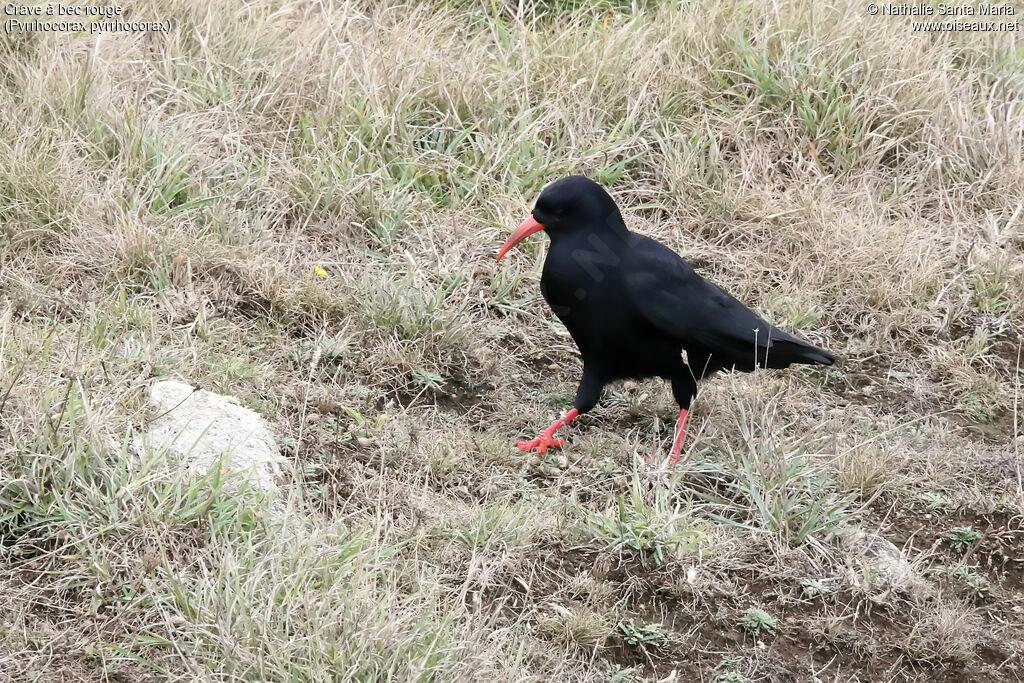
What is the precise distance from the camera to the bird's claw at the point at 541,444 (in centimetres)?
389

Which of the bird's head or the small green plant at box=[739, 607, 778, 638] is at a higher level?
the bird's head

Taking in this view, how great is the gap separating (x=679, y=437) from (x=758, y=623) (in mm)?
813

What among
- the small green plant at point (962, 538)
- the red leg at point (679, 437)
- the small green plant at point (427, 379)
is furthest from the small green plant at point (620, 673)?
the small green plant at point (427, 379)

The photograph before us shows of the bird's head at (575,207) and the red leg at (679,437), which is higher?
the bird's head at (575,207)

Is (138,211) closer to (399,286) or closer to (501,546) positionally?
(399,286)

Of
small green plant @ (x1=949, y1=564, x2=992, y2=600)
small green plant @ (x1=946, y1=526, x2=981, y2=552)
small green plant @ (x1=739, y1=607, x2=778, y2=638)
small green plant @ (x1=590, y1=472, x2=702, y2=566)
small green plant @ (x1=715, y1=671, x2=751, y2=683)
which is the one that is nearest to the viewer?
small green plant @ (x1=715, y1=671, x2=751, y2=683)

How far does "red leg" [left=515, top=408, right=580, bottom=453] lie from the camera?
3893 mm

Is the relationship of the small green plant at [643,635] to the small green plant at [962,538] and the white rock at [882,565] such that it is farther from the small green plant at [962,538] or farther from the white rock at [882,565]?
the small green plant at [962,538]

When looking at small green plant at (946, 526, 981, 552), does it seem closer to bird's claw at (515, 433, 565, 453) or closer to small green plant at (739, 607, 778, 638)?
small green plant at (739, 607, 778, 638)

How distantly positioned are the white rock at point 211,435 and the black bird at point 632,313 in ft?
2.98

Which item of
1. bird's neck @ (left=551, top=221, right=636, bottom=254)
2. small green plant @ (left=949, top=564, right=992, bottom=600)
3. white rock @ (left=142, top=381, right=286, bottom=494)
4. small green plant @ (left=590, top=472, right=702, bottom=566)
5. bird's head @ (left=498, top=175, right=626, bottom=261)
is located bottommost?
small green plant @ (left=949, top=564, right=992, bottom=600)

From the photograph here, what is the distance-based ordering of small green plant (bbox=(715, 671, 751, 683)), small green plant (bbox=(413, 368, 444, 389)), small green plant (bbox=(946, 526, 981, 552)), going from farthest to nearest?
small green plant (bbox=(413, 368, 444, 389)), small green plant (bbox=(946, 526, 981, 552)), small green plant (bbox=(715, 671, 751, 683))

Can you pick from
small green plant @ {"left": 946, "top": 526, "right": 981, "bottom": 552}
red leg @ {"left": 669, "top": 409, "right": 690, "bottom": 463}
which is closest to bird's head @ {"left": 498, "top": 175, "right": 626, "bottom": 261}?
red leg @ {"left": 669, "top": 409, "right": 690, "bottom": 463}

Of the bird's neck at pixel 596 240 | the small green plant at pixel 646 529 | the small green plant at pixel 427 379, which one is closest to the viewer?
the small green plant at pixel 646 529
